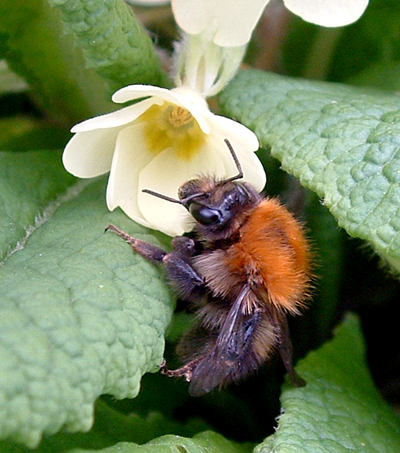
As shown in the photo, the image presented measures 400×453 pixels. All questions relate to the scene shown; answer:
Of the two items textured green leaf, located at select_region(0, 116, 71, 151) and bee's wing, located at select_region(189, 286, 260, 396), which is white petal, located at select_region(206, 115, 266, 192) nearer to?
bee's wing, located at select_region(189, 286, 260, 396)

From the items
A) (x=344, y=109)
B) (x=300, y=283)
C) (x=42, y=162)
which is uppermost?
(x=344, y=109)

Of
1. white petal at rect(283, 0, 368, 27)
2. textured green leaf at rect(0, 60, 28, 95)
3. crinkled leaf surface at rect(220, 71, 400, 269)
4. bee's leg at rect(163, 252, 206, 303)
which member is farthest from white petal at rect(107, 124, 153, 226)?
textured green leaf at rect(0, 60, 28, 95)

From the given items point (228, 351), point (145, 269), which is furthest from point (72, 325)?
point (228, 351)

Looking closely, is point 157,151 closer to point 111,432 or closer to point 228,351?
point 228,351

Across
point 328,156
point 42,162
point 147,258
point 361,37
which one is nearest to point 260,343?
point 147,258

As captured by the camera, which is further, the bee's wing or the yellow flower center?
the yellow flower center

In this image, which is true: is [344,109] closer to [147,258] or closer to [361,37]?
[147,258]
